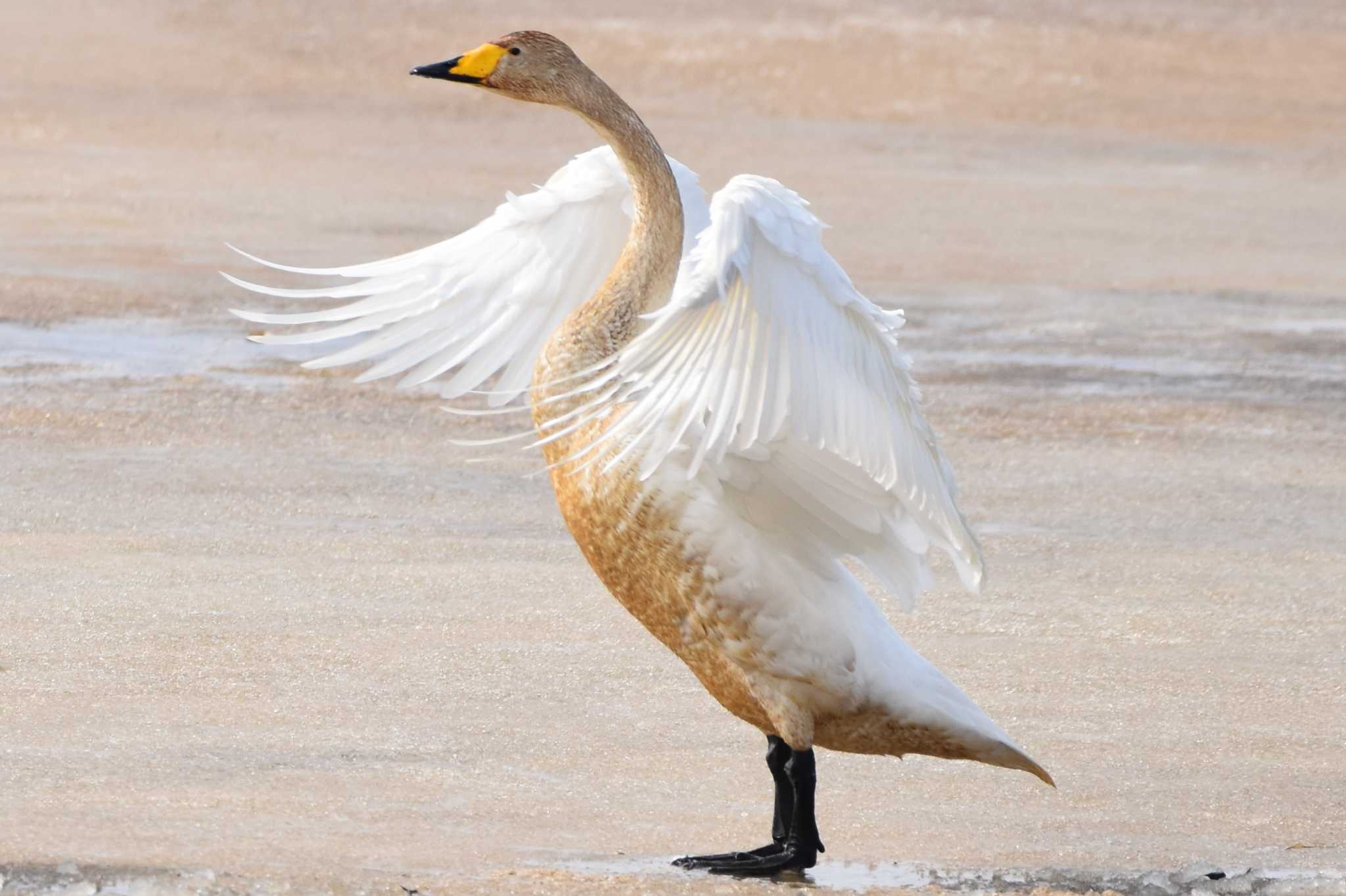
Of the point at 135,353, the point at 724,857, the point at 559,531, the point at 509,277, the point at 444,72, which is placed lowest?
the point at 724,857

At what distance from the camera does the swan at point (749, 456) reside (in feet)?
15.8

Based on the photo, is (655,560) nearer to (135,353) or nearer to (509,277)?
(509,277)

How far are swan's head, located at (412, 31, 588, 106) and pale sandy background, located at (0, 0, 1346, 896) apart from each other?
1629 mm

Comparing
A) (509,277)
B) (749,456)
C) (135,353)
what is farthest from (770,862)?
(135,353)

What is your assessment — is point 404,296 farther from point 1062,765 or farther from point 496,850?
point 1062,765

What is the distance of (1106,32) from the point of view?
2355 centimetres

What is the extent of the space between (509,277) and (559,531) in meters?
2.61

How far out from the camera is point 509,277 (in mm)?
6070

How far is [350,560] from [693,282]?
3.53m

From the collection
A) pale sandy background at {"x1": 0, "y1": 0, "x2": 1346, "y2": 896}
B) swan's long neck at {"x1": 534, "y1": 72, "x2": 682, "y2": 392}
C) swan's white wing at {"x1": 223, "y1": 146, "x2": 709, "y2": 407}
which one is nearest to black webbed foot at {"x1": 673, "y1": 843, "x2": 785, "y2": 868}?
pale sandy background at {"x1": 0, "y1": 0, "x2": 1346, "y2": 896}

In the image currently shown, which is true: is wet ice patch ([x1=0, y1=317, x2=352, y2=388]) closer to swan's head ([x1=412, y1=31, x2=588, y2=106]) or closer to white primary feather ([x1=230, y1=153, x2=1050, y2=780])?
white primary feather ([x1=230, y1=153, x2=1050, y2=780])

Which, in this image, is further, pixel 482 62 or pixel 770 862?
pixel 482 62

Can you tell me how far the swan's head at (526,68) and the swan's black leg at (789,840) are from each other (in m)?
1.54

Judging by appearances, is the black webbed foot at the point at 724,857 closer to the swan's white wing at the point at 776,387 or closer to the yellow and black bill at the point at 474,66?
the swan's white wing at the point at 776,387
